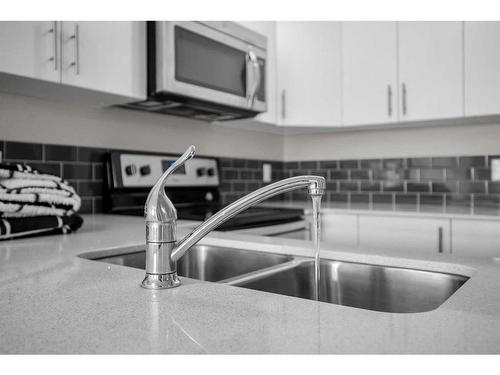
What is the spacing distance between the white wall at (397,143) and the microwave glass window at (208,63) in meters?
1.09

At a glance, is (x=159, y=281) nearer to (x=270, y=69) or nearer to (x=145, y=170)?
(x=145, y=170)

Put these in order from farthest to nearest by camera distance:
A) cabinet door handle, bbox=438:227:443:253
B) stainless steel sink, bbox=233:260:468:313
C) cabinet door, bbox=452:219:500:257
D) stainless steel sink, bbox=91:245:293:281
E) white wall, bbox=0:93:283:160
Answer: cabinet door handle, bbox=438:227:443:253
cabinet door, bbox=452:219:500:257
white wall, bbox=0:93:283:160
stainless steel sink, bbox=91:245:293:281
stainless steel sink, bbox=233:260:468:313

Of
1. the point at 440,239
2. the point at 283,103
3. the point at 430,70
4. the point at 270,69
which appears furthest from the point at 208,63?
the point at 440,239

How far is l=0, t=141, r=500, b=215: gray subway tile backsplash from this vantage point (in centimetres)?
189

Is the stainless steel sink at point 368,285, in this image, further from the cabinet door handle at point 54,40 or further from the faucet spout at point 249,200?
the cabinet door handle at point 54,40

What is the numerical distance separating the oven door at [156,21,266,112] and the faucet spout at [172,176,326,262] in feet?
3.61

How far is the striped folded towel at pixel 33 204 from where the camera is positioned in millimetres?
1056

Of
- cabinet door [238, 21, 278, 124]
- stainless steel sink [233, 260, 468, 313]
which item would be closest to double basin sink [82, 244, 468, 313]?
stainless steel sink [233, 260, 468, 313]

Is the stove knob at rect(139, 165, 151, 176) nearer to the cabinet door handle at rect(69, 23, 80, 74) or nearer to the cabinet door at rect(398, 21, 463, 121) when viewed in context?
the cabinet door handle at rect(69, 23, 80, 74)

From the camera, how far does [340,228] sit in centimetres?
214

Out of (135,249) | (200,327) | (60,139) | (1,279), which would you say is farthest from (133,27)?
(200,327)

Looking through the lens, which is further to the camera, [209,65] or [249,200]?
[209,65]

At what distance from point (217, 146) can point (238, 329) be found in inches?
82.5

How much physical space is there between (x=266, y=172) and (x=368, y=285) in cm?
203
